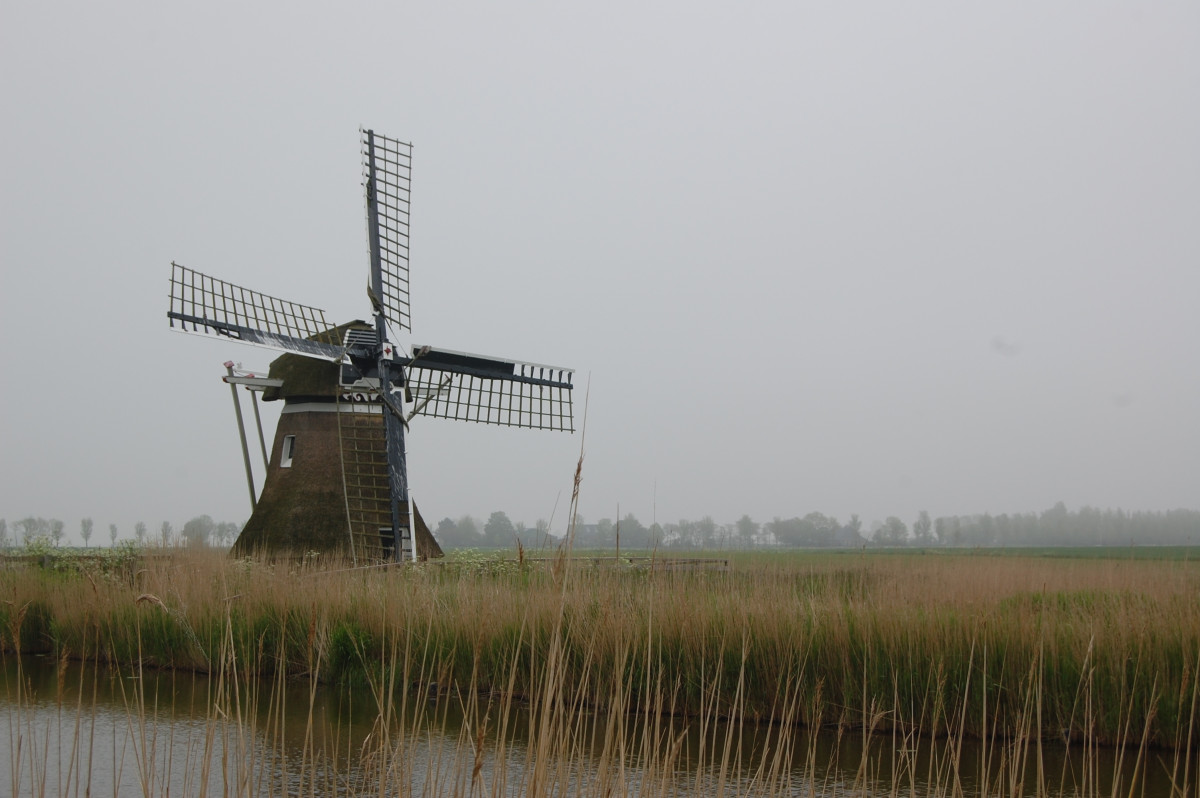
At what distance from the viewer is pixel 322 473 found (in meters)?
15.0

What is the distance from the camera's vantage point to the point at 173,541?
13484mm

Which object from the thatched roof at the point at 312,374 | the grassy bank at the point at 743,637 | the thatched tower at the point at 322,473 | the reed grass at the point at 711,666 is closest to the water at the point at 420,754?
the reed grass at the point at 711,666

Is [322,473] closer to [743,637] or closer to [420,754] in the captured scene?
[420,754]

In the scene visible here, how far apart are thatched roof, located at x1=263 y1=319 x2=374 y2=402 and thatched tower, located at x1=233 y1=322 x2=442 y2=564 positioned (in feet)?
0.05

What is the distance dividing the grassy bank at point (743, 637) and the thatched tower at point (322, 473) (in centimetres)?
415

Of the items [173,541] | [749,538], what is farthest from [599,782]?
[173,541]

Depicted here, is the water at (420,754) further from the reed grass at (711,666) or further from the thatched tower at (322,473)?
the thatched tower at (322,473)

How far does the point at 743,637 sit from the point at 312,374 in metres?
11.0

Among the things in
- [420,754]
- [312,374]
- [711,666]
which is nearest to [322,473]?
[312,374]

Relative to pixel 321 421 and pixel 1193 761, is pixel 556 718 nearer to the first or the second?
pixel 1193 761

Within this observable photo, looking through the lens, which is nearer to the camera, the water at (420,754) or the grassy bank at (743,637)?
the water at (420,754)

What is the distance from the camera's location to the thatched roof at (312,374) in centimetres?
1499

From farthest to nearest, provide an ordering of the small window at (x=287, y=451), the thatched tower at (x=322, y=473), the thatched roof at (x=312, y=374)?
the small window at (x=287, y=451) < the thatched roof at (x=312, y=374) < the thatched tower at (x=322, y=473)

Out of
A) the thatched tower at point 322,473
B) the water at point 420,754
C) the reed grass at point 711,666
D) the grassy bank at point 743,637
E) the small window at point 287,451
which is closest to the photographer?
the water at point 420,754
